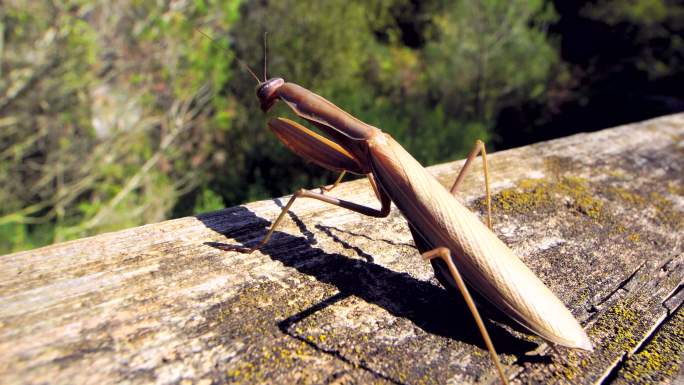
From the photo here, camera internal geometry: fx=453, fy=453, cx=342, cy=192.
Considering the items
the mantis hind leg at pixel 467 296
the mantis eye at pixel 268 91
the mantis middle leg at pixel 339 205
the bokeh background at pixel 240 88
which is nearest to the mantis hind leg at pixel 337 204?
the mantis middle leg at pixel 339 205

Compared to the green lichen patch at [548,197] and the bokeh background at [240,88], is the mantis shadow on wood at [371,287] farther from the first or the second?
the bokeh background at [240,88]

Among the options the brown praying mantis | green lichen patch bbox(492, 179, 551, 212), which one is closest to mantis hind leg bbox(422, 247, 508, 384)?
the brown praying mantis

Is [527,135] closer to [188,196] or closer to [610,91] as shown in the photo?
[610,91]

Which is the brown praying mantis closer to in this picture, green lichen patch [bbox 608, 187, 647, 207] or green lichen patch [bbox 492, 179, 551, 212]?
green lichen patch [bbox 492, 179, 551, 212]

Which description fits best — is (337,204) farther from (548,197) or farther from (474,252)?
(548,197)

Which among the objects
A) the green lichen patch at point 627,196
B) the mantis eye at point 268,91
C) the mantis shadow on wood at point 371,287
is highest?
the mantis eye at point 268,91

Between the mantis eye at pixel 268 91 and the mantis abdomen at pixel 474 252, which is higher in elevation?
the mantis eye at pixel 268 91
